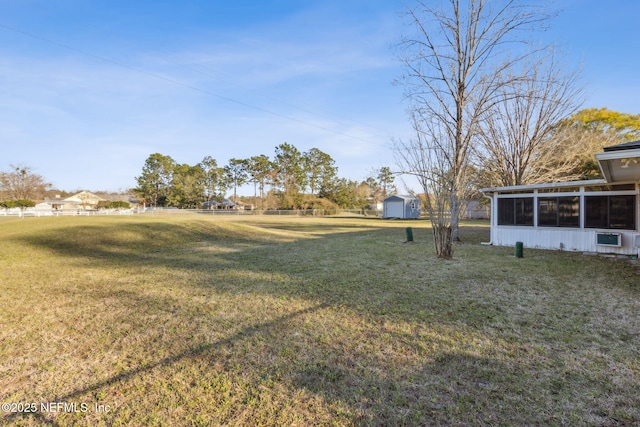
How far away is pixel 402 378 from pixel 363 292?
8.11 feet

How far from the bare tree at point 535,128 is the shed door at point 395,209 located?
16.4 m

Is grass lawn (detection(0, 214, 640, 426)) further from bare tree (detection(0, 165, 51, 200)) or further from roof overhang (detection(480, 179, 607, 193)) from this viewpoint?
bare tree (detection(0, 165, 51, 200))

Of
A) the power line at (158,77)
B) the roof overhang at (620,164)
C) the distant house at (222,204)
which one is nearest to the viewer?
the roof overhang at (620,164)

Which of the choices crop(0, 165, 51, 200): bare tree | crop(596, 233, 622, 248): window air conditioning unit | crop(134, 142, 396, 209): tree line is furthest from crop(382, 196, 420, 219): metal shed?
crop(0, 165, 51, 200): bare tree

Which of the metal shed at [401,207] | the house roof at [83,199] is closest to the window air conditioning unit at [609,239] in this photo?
Result: the metal shed at [401,207]

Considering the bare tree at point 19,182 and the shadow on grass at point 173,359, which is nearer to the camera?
the shadow on grass at point 173,359

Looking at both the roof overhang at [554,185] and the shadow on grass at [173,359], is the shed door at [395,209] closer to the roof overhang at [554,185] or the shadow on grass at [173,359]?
the roof overhang at [554,185]

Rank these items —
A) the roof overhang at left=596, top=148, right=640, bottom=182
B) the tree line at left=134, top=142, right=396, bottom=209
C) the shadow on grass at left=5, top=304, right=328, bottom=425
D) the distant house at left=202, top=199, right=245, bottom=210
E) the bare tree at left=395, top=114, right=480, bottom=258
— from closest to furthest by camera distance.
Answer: the shadow on grass at left=5, top=304, right=328, bottom=425 → the roof overhang at left=596, top=148, right=640, bottom=182 → the bare tree at left=395, top=114, right=480, bottom=258 → the tree line at left=134, top=142, right=396, bottom=209 → the distant house at left=202, top=199, right=245, bottom=210

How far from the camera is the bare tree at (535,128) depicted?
13.7m

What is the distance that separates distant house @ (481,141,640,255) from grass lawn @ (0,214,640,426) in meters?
2.88

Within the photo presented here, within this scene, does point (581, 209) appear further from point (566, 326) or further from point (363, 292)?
point (363, 292)

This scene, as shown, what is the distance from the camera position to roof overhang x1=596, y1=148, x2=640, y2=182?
177 inches

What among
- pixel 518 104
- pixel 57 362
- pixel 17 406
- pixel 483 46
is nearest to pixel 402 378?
pixel 17 406

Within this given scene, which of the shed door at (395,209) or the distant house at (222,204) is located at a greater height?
the distant house at (222,204)
